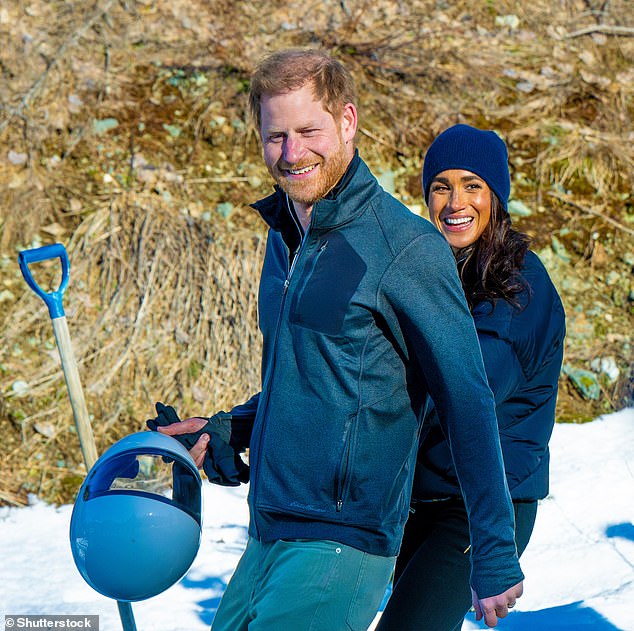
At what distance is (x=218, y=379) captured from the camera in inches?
210

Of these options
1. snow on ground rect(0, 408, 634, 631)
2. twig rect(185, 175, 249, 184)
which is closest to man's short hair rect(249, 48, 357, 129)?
snow on ground rect(0, 408, 634, 631)

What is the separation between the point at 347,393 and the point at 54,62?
208 inches

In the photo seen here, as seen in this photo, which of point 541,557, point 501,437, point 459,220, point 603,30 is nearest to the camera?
point 501,437

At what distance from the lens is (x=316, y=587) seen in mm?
1912

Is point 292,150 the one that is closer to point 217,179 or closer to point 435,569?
point 435,569

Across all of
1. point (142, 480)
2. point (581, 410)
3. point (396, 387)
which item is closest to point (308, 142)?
point (396, 387)

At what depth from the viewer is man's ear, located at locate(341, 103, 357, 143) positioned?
2.11 meters

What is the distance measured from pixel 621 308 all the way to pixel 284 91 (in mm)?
4436

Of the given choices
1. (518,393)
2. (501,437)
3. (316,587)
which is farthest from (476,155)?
(316,587)

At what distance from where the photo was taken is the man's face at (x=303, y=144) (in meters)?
2.04

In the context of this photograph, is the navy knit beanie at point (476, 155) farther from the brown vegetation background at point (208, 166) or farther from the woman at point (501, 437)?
the brown vegetation background at point (208, 166)

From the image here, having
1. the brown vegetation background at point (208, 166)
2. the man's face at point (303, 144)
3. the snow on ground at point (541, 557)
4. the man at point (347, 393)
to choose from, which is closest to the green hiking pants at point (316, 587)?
the man at point (347, 393)

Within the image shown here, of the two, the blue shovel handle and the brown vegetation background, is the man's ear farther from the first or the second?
the brown vegetation background

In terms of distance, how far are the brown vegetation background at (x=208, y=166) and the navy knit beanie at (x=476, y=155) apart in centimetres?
271
